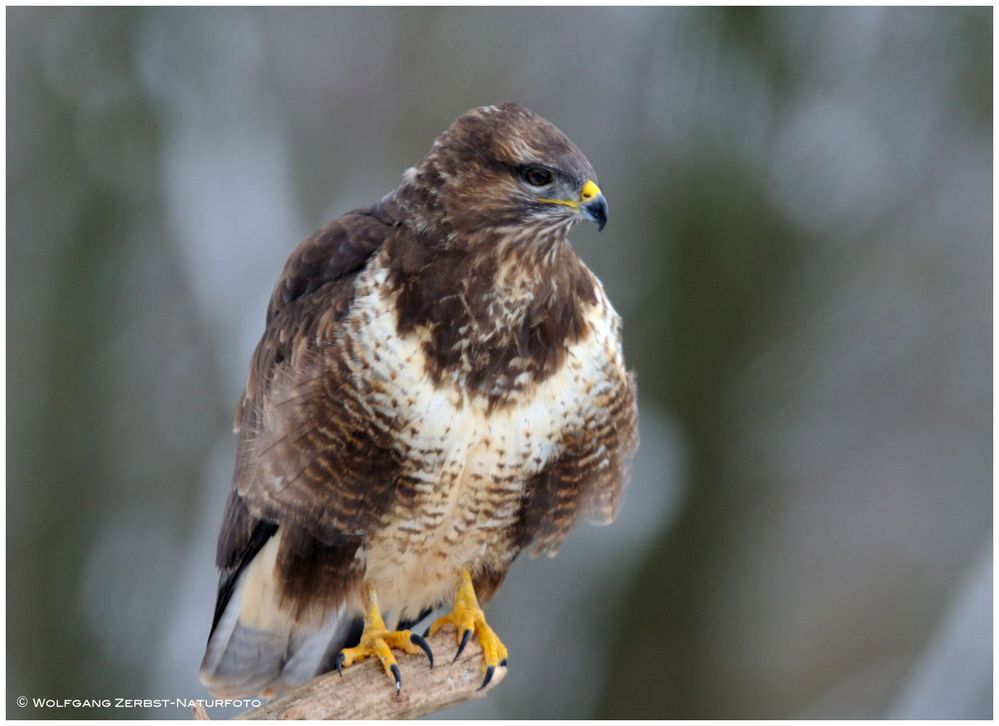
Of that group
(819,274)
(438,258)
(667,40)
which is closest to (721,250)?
(819,274)

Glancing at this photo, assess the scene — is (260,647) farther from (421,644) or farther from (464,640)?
(464,640)

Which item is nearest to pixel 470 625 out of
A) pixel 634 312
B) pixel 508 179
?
pixel 508 179

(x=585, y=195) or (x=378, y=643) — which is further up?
(x=585, y=195)

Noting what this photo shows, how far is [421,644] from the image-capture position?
4039mm

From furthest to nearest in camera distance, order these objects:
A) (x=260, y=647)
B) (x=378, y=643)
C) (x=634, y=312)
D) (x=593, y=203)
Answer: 1. (x=634, y=312)
2. (x=260, y=647)
3. (x=378, y=643)
4. (x=593, y=203)

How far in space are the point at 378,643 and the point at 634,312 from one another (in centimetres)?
381

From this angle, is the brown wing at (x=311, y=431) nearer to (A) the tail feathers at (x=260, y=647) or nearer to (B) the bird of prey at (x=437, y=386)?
(B) the bird of prey at (x=437, y=386)

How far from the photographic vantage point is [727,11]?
7359mm

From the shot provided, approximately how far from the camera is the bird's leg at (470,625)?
4.09 metres

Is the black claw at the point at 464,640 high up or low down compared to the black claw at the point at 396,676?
up

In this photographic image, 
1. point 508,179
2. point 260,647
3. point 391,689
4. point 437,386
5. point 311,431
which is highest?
point 508,179

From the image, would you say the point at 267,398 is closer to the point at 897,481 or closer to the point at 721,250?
the point at 721,250

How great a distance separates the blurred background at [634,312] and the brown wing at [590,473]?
3.29 meters

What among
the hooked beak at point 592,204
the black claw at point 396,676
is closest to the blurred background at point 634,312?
the black claw at point 396,676
